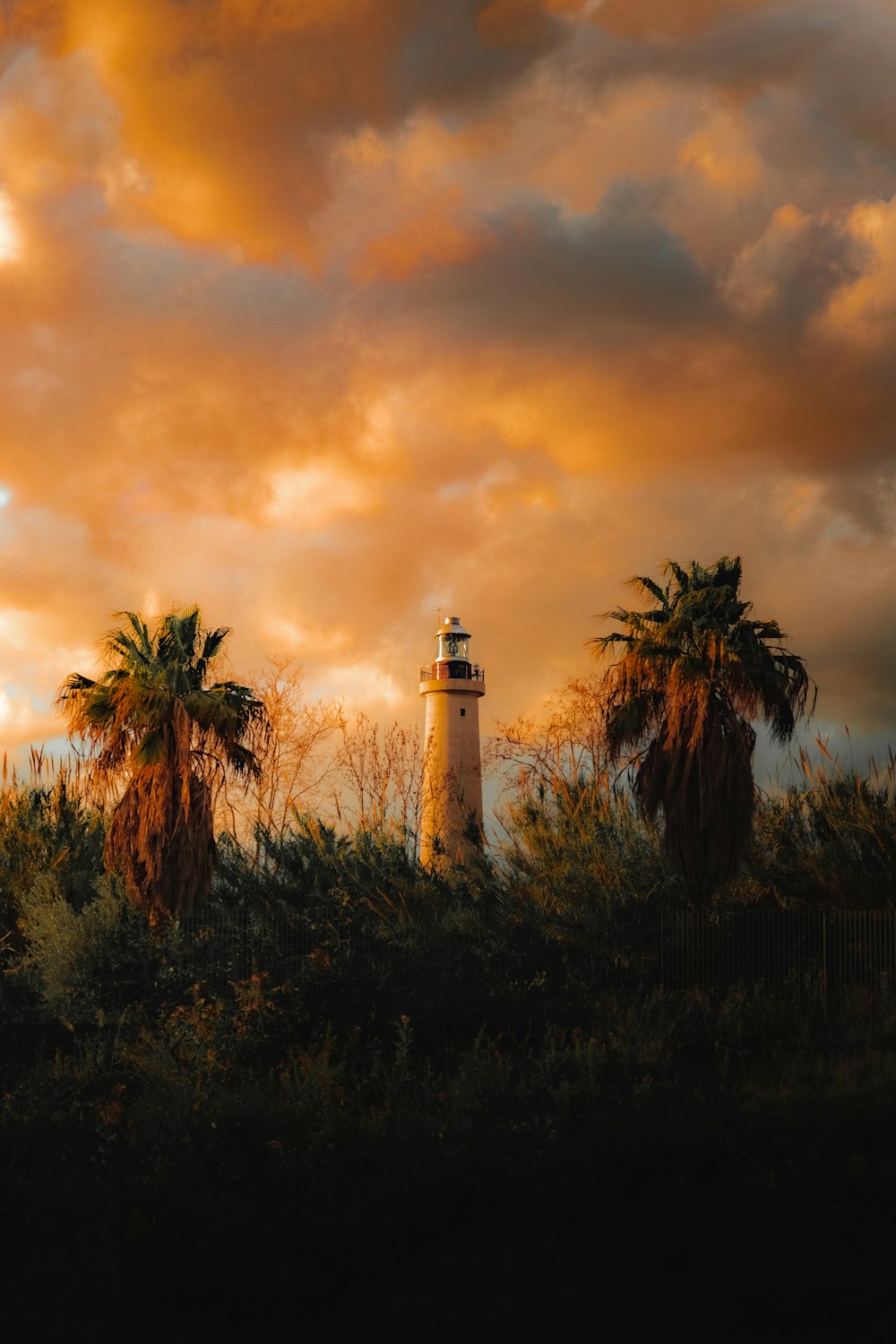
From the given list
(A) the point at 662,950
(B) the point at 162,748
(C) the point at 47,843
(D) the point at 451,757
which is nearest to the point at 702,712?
(A) the point at 662,950

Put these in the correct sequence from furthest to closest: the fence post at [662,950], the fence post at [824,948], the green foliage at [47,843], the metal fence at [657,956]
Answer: the green foliage at [47,843], the fence post at [662,950], the fence post at [824,948], the metal fence at [657,956]

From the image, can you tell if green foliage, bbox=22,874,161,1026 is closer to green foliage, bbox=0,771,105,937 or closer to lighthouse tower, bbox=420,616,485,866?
green foliage, bbox=0,771,105,937

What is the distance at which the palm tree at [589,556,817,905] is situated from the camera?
2145 cm

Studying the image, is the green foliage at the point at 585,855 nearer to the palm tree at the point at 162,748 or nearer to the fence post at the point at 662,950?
the fence post at the point at 662,950

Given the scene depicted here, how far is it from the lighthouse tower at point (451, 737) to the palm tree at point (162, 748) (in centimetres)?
1611

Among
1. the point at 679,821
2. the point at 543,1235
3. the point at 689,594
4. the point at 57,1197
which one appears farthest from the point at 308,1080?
the point at 689,594

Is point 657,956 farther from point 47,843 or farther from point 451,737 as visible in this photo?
point 451,737

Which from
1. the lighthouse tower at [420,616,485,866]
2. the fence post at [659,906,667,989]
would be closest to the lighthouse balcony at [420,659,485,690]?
the lighthouse tower at [420,616,485,866]

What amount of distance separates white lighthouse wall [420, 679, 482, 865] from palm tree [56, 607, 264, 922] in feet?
53.4

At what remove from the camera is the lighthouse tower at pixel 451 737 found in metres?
40.1

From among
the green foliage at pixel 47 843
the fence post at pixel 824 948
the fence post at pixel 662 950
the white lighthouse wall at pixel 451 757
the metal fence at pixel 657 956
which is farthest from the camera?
the white lighthouse wall at pixel 451 757

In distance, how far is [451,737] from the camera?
41312 millimetres

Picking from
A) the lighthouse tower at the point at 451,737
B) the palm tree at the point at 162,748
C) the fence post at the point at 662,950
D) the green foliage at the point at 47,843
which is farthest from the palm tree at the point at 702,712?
the lighthouse tower at the point at 451,737

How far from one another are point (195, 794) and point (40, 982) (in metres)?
4.59
